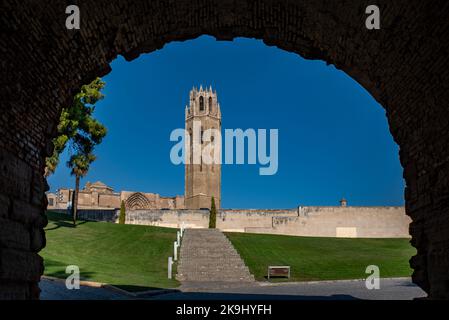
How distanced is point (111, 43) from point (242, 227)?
142 ft

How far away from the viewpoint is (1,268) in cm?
591

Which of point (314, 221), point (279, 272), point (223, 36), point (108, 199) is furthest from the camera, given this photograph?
point (108, 199)

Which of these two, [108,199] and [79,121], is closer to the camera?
[79,121]

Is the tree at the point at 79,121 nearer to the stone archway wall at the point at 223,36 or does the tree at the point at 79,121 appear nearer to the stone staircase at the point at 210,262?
the stone staircase at the point at 210,262

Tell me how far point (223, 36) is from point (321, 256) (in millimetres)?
23611

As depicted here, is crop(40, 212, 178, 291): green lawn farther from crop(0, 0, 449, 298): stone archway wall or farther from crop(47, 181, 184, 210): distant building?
crop(47, 181, 184, 210): distant building

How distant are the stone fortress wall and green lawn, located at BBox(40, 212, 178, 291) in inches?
481

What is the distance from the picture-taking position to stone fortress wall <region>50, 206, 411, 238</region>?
49469 mm

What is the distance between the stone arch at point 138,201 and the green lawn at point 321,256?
39213 millimetres

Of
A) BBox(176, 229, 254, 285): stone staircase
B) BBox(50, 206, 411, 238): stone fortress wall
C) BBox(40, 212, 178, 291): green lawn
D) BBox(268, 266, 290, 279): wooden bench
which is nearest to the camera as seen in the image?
BBox(40, 212, 178, 291): green lawn

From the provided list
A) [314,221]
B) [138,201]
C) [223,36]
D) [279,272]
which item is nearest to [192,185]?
[138,201]

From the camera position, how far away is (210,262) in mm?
25422

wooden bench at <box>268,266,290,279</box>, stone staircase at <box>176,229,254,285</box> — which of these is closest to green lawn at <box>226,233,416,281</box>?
wooden bench at <box>268,266,290,279</box>

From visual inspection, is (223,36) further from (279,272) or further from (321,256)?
(321,256)
